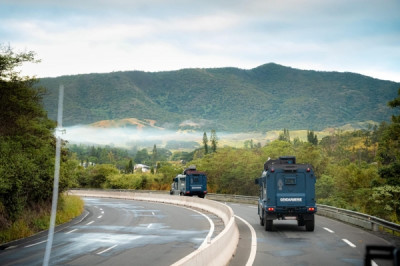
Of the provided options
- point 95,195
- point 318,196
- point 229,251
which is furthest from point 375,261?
point 95,195

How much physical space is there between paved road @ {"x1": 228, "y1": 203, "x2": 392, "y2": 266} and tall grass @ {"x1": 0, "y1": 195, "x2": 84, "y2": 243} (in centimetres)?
1048

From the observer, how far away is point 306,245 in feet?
57.3

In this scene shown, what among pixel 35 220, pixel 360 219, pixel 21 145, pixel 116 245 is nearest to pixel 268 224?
pixel 360 219

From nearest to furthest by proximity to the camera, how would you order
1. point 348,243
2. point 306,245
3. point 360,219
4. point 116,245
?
point 306,245
point 348,243
point 116,245
point 360,219

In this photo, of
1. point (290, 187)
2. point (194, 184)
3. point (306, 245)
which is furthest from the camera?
point (194, 184)

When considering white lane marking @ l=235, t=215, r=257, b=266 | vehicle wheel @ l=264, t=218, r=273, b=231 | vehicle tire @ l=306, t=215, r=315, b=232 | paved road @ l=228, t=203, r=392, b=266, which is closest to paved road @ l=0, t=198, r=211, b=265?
white lane marking @ l=235, t=215, r=257, b=266

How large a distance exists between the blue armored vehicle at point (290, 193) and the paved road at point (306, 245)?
0.74 m

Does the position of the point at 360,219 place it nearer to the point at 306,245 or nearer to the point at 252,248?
the point at 306,245

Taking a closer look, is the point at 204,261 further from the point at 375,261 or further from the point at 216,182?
the point at 216,182

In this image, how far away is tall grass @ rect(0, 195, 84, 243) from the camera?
23812mm

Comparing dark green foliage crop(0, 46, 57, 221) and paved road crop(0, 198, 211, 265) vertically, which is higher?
dark green foliage crop(0, 46, 57, 221)

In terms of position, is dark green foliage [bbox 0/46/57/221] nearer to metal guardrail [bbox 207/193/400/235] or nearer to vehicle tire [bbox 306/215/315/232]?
vehicle tire [bbox 306/215/315/232]

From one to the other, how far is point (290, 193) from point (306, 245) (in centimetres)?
444

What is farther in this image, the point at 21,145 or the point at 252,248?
the point at 21,145
